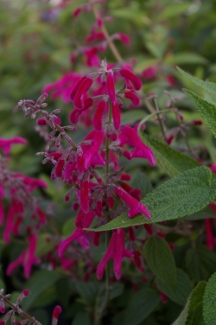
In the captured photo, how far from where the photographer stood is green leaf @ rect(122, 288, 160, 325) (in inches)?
37.7

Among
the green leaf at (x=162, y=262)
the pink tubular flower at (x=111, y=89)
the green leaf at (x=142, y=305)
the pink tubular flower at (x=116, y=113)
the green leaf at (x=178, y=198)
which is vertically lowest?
the green leaf at (x=142, y=305)

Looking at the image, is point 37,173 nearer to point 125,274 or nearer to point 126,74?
point 125,274

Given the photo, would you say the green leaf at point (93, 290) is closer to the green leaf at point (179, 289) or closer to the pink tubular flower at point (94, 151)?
the green leaf at point (179, 289)

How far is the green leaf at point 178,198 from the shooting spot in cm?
69

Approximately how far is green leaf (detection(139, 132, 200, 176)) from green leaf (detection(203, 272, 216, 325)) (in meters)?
0.21

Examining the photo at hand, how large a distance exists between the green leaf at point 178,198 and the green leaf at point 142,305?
29 cm

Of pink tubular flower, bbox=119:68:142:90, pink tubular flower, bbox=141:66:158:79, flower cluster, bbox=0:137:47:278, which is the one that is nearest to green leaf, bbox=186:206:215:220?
pink tubular flower, bbox=119:68:142:90

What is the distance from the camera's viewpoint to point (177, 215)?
68 centimetres

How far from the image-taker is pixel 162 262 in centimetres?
84

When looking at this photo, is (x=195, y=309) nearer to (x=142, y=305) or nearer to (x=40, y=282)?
(x=142, y=305)

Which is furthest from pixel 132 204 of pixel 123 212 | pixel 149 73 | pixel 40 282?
pixel 149 73

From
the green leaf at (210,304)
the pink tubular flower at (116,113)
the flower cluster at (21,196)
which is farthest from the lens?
the flower cluster at (21,196)

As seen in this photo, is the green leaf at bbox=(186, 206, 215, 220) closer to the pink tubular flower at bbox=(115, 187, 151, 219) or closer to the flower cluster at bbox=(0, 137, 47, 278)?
the pink tubular flower at bbox=(115, 187, 151, 219)

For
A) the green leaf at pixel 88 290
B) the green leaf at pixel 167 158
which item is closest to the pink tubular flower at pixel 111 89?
the green leaf at pixel 167 158
